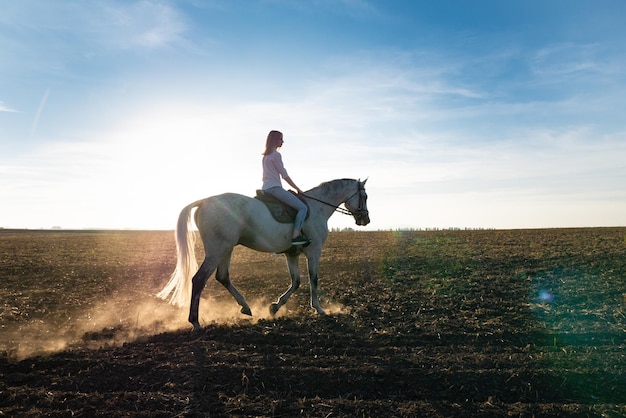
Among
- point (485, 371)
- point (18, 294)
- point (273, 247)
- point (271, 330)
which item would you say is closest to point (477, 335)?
point (485, 371)

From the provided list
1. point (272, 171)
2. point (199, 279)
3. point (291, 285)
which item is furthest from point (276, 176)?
point (199, 279)

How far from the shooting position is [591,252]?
1744 cm

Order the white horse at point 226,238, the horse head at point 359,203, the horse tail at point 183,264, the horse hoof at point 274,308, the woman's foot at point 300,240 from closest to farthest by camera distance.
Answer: the white horse at point 226,238 → the horse tail at point 183,264 → the woman's foot at point 300,240 → the horse hoof at point 274,308 → the horse head at point 359,203

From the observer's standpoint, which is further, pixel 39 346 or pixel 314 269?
pixel 314 269

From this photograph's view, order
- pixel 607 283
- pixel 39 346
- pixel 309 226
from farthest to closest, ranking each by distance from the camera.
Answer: pixel 607 283 → pixel 309 226 → pixel 39 346

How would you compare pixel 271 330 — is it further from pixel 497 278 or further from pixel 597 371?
pixel 497 278

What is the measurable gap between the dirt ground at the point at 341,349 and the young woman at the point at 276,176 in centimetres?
209

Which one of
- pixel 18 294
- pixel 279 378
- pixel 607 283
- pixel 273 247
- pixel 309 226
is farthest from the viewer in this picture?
pixel 18 294

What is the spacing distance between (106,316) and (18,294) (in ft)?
14.8

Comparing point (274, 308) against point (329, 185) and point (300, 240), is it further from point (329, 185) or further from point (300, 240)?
point (329, 185)

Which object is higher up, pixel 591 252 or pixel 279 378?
pixel 591 252

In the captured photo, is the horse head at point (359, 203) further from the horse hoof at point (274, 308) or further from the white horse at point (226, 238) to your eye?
the horse hoof at point (274, 308)

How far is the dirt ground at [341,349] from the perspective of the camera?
→ 5035 mm

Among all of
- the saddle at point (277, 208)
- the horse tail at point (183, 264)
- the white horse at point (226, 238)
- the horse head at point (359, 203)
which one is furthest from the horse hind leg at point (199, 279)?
the horse head at point (359, 203)
